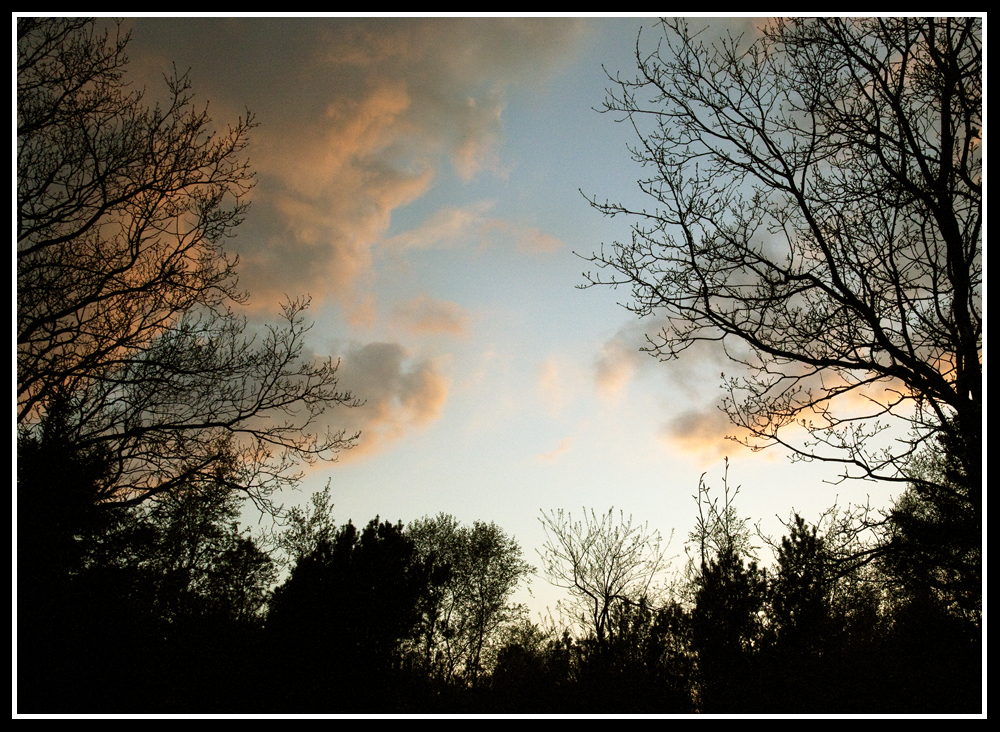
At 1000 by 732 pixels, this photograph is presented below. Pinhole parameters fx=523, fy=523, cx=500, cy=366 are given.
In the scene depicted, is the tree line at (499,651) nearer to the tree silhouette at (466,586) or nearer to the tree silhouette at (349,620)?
the tree silhouette at (349,620)

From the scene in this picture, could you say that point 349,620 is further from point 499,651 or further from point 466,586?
point 466,586

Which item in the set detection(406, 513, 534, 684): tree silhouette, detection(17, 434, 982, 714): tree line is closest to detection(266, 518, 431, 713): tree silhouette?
detection(17, 434, 982, 714): tree line

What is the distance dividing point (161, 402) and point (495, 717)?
5.18 meters

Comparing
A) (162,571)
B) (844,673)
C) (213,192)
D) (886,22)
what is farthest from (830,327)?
(162,571)

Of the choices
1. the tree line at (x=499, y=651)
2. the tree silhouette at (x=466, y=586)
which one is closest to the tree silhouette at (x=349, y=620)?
the tree line at (x=499, y=651)

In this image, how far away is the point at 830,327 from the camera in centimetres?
493

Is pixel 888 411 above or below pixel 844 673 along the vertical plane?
above

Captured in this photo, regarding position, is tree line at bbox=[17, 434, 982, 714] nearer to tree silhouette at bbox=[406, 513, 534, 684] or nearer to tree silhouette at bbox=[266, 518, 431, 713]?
tree silhouette at bbox=[266, 518, 431, 713]

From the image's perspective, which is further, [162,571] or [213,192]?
[162,571]

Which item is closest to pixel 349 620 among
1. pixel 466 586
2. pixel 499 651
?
pixel 499 651
